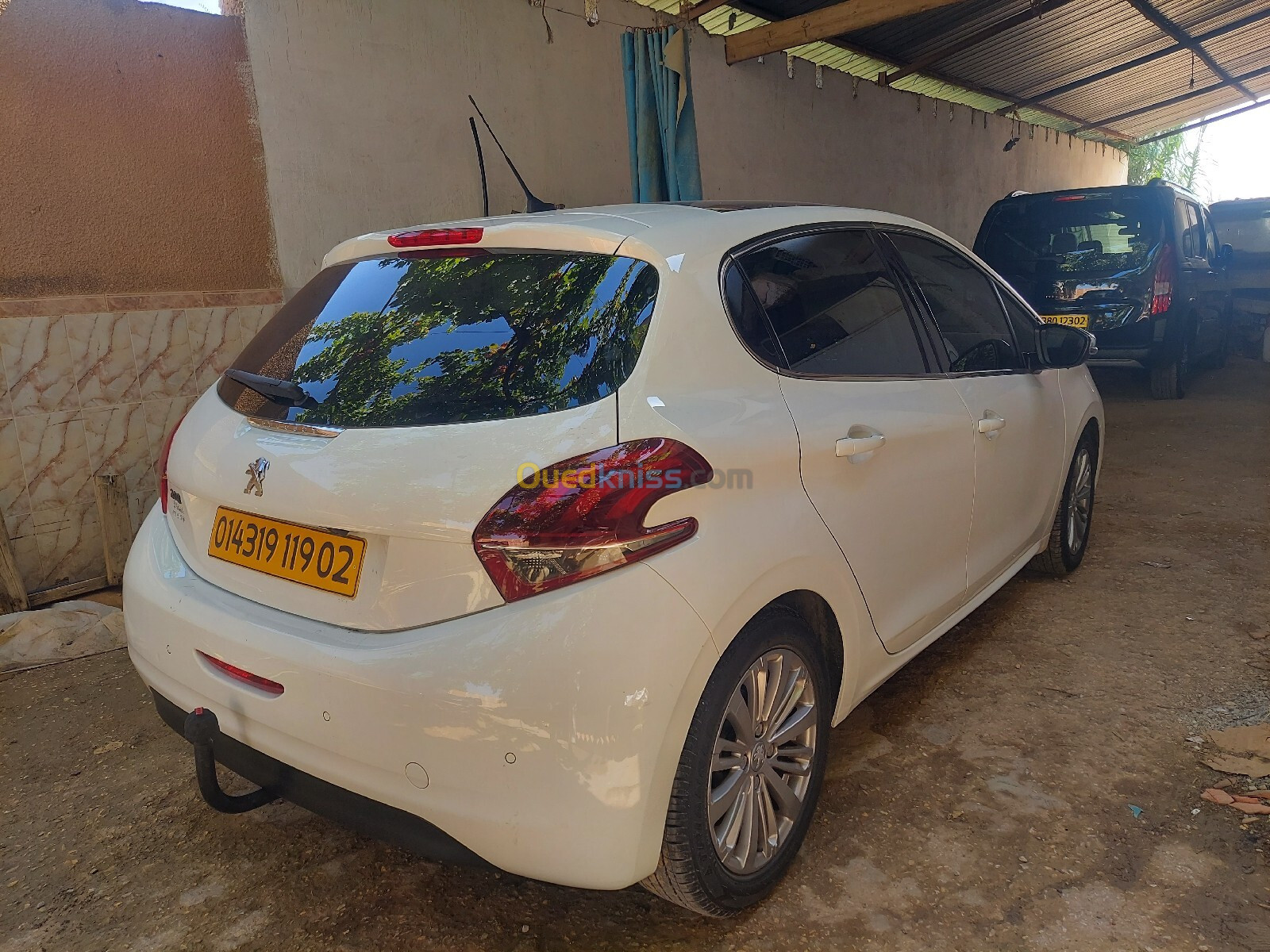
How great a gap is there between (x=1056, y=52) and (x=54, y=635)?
38.7 feet

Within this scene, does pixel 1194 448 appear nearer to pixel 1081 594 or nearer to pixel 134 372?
pixel 1081 594

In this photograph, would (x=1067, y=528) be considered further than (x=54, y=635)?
Yes

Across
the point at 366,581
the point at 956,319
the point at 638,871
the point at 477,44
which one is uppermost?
the point at 477,44

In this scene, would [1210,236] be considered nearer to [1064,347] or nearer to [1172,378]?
[1172,378]

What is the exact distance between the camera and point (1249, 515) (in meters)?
4.73

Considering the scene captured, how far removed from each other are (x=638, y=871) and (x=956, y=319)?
204 cm

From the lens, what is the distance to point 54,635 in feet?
11.8

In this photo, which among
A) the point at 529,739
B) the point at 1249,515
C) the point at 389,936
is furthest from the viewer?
the point at 1249,515

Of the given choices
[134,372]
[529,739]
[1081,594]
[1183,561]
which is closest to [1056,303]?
[1183,561]

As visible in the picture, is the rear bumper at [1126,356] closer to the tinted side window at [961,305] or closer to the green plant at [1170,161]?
the tinted side window at [961,305]

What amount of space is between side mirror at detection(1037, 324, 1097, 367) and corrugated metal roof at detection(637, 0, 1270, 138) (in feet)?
16.3

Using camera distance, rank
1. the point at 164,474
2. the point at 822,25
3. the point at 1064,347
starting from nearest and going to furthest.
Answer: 1. the point at 164,474
2. the point at 1064,347
3. the point at 822,25

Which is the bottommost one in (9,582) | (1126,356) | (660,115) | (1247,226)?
(9,582)

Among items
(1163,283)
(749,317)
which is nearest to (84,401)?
(749,317)
